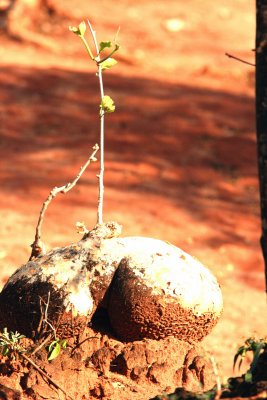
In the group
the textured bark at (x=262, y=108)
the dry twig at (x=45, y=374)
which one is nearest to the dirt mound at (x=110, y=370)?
the dry twig at (x=45, y=374)

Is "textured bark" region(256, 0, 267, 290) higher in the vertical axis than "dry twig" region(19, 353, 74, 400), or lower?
higher

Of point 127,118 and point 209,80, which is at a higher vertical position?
point 209,80

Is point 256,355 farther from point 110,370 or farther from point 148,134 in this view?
point 148,134

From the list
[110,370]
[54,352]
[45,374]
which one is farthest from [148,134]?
[45,374]

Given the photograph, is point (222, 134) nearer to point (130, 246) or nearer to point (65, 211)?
point (65, 211)

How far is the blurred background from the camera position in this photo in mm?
8305

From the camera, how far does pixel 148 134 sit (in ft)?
39.1

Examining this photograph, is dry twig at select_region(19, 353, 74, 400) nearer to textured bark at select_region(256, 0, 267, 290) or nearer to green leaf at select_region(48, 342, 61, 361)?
green leaf at select_region(48, 342, 61, 361)

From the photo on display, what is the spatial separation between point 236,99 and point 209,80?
50.6 inches

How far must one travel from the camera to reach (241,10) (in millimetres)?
19219

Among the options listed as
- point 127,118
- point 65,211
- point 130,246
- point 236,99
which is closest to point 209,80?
point 236,99

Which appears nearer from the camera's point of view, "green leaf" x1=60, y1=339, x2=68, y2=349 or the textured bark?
the textured bark

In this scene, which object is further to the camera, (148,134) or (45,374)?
(148,134)

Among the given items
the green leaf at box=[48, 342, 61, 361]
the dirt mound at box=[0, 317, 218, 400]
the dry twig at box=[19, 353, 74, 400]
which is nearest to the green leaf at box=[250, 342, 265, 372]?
the dirt mound at box=[0, 317, 218, 400]
